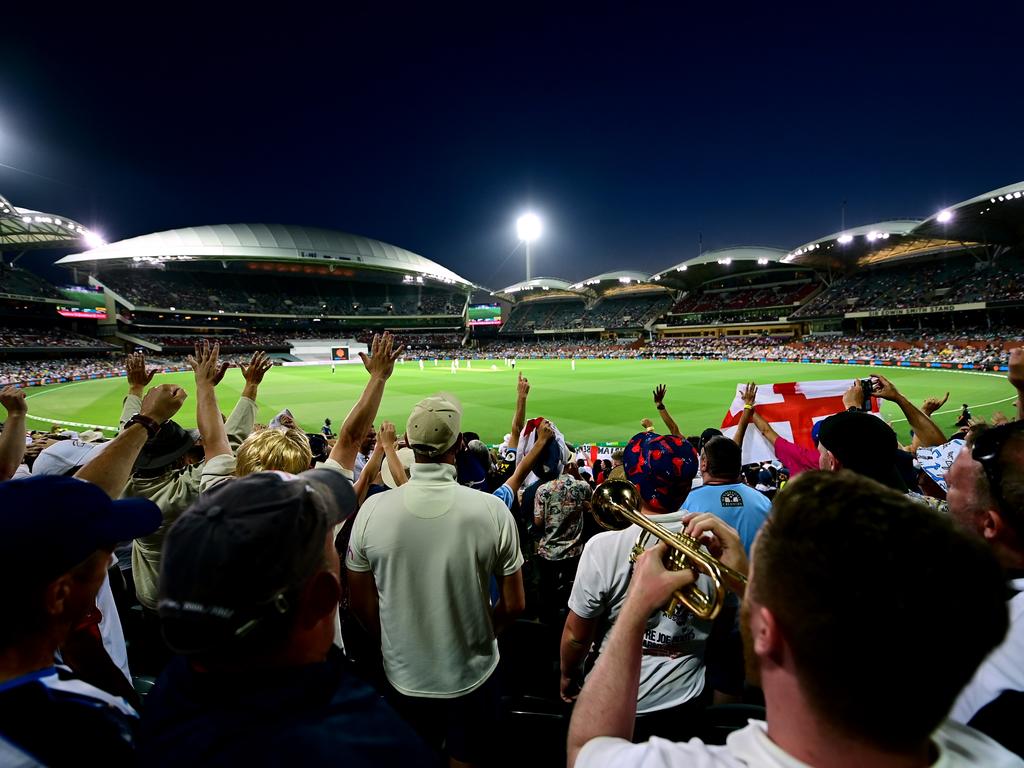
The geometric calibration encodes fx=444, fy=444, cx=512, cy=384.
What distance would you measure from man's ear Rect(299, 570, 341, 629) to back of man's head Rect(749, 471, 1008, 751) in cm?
115

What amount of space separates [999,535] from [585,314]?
319 ft

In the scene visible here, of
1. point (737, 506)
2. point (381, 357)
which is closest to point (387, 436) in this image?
point (381, 357)

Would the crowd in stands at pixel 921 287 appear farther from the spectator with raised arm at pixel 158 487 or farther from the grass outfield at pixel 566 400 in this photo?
the spectator with raised arm at pixel 158 487

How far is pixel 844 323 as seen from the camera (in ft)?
199

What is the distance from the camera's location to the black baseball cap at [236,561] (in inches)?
41.8

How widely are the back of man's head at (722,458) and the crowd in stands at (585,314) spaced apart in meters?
85.4

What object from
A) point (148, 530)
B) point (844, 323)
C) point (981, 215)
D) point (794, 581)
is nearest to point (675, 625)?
point (794, 581)

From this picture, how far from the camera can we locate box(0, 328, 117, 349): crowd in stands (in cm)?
5062

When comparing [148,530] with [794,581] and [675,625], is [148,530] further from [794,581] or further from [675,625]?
[675,625]

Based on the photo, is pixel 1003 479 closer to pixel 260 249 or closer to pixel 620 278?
pixel 620 278

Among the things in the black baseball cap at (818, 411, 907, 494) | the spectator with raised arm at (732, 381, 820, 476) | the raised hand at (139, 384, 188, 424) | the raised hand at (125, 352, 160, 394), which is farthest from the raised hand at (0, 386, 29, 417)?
the spectator with raised arm at (732, 381, 820, 476)

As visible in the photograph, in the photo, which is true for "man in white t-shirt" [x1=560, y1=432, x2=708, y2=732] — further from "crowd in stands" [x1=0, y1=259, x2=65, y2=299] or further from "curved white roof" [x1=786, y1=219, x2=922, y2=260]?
"crowd in stands" [x1=0, y1=259, x2=65, y2=299]

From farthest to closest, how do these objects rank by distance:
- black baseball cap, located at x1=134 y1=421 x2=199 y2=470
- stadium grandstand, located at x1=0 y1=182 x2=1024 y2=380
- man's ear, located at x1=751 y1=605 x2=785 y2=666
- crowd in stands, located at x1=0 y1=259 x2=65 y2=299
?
crowd in stands, located at x1=0 y1=259 x2=65 y2=299, stadium grandstand, located at x1=0 y1=182 x2=1024 y2=380, black baseball cap, located at x1=134 y1=421 x2=199 y2=470, man's ear, located at x1=751 y1=605 x2=785 y2=666

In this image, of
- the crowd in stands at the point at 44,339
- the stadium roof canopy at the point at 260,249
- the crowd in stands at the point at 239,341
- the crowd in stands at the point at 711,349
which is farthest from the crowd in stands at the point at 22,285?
the stadium roof canopy at the point at 260,249
